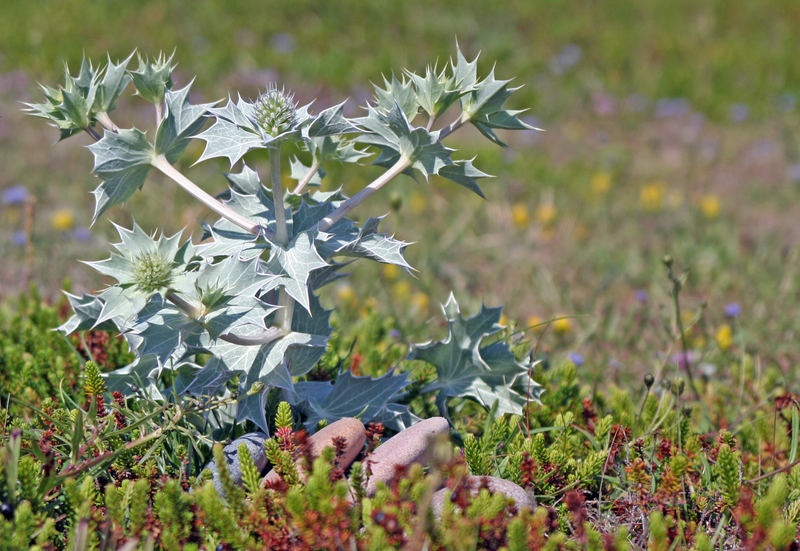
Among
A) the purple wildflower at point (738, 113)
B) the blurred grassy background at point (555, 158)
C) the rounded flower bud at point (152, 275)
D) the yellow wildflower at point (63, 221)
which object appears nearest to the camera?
the rounded flower bud at point (152, 275)

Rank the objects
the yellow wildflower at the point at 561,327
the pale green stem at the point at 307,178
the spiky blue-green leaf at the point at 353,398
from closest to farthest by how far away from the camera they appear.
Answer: the pale green stem at the point at 307,178 < the spiky blue-green leaf at the point at 353,398 < the yellow wildflower at the point at 561,327

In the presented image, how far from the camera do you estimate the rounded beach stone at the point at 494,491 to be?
186 centimetres

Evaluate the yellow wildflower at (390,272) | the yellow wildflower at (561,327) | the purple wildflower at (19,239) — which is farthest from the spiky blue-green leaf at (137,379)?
the purple wildflower at (19,239)

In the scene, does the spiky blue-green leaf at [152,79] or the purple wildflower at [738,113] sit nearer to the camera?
the spiky blue-green leaf at [152,79]

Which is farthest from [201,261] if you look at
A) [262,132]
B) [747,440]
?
[747,440]

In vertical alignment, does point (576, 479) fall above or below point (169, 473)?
below

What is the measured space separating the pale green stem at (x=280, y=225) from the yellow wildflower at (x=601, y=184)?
4976mm

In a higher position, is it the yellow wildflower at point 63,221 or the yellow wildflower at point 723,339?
the yellow wildflower at point 63,221

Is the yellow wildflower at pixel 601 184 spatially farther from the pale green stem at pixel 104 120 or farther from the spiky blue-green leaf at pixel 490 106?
the pale green stem at pixel 104 120

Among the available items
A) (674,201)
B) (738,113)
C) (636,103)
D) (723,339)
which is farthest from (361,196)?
(738,113)

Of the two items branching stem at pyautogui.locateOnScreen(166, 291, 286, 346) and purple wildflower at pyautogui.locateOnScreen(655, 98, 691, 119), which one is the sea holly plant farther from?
purple wildflower at pyautogui.locateOnScreen(655, 98, 691, 119)

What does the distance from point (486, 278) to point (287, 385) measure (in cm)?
317

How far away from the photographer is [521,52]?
979cm

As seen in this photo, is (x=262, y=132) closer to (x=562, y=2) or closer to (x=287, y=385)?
(x=287, y=385)
